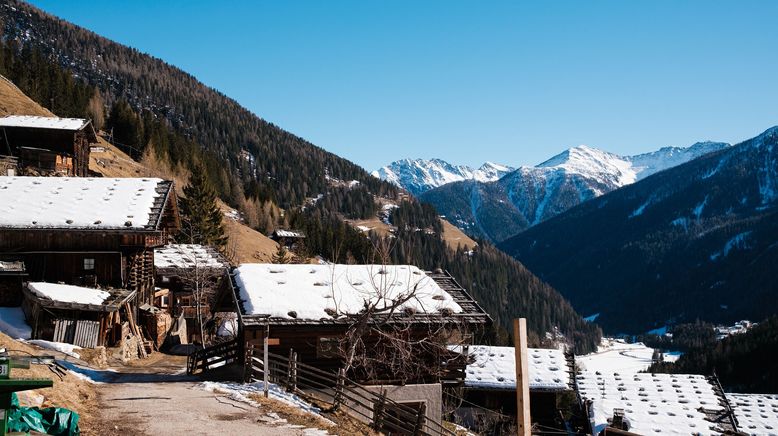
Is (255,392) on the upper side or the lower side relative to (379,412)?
upper

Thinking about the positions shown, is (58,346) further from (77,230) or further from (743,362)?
(743,362)

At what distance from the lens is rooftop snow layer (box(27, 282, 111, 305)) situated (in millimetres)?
27859

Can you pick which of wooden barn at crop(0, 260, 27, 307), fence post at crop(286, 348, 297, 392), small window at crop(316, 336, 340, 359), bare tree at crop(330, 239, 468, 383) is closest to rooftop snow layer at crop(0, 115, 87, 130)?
wooden barn at crop(0, 260, 27, 307)

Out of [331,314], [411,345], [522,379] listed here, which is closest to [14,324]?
[331,314]

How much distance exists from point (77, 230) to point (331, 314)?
563 inches

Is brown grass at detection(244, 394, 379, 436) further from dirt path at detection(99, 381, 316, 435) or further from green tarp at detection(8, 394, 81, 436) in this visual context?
green tarp at detection(8, 394, 81, 436)

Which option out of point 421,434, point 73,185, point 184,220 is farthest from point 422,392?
point 184,220

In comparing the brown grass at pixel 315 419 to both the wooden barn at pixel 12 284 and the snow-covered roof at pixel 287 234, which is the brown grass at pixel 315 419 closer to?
the wooden barn at pixel 12 284

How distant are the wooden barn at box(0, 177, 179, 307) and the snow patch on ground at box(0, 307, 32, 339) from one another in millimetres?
1207

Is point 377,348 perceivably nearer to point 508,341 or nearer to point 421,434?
point 421,434

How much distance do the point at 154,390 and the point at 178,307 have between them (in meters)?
28.7

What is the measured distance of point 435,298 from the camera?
82.8 ft

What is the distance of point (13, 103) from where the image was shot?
75.2 meters

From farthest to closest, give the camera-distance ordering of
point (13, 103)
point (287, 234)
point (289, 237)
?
point (289, 237), point (287, 234), point (13, 103)
